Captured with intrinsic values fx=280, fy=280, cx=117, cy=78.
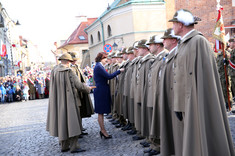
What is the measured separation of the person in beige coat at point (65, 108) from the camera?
636 centimetres

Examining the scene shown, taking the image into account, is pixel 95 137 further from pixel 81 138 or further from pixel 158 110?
pixel 158 110

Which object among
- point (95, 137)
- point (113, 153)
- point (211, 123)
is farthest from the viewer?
point (95, 137)

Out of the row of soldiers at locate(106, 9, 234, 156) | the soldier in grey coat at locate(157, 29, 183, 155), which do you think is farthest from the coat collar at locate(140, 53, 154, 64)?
the soldier in grey coat at locate(157, 29, 183, 155)

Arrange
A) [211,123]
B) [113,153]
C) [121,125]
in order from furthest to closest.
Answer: [121,125], [113,153], [211,123]

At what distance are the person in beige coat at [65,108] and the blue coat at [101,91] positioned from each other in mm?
883

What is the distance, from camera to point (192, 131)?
12.3ft

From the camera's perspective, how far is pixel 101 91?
7598 millimetres

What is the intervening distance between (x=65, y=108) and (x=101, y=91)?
142cm

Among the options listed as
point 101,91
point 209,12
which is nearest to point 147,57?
point 101,91

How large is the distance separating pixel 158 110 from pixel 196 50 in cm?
180

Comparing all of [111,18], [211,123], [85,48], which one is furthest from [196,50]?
[85,48]

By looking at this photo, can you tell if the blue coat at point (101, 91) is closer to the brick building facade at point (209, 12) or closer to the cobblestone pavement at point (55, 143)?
the cobblestone pavement at point (55, 143)

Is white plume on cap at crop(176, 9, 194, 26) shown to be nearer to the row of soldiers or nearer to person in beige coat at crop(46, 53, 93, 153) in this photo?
the row of soldiers

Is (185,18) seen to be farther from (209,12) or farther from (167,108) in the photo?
(209,12)
